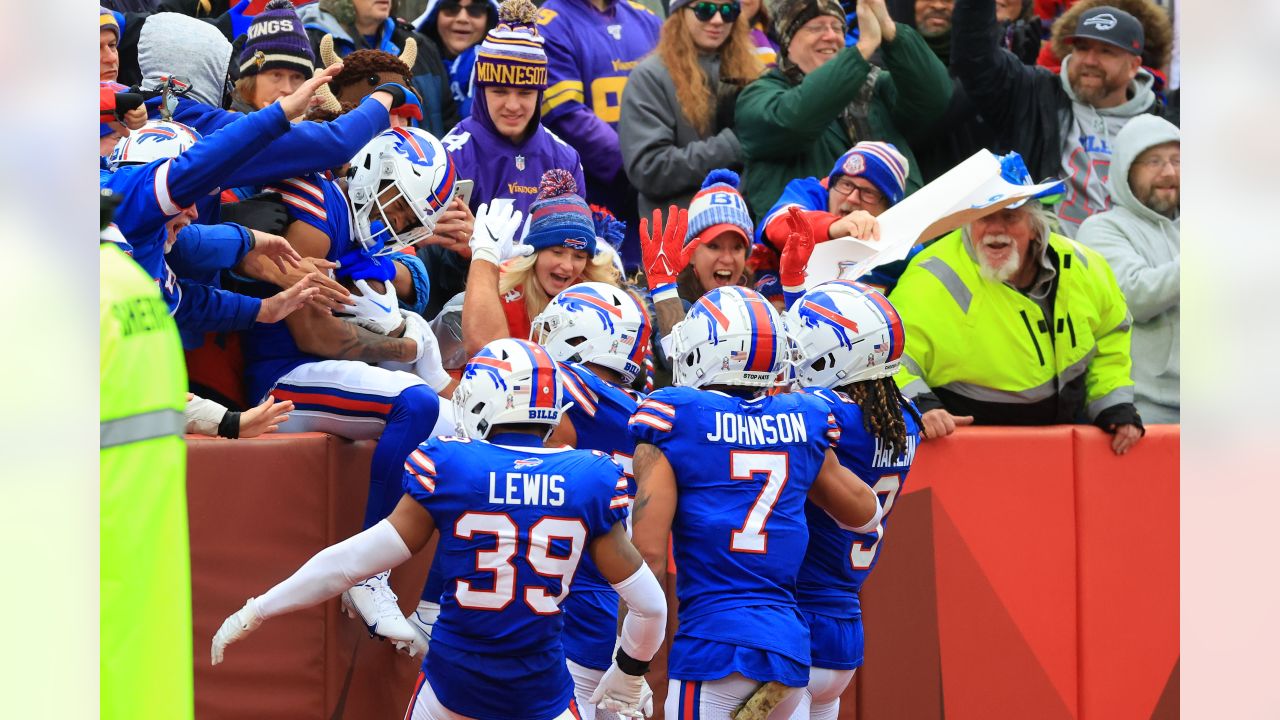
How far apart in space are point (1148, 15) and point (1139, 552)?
3.26 m

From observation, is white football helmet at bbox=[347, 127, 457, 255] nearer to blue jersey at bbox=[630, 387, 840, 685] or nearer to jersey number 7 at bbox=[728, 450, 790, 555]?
blue jersey at bbox=[630, 387, 840, 685]

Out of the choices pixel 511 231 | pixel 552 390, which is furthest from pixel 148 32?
pixel 552 390

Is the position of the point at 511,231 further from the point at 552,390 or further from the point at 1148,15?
the point at 1148,15

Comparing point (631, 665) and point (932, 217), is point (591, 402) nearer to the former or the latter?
point (631, 665)

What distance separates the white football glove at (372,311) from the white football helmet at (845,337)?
5.12 ft

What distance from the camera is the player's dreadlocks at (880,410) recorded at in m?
5.43

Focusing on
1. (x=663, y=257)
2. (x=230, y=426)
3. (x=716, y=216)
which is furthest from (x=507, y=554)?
(x=716, y=216)

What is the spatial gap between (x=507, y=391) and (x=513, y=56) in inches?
118

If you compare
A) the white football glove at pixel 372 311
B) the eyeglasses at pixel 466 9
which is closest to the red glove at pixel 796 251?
the white football glove at pixel 372 311

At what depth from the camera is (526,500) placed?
434 centimetres

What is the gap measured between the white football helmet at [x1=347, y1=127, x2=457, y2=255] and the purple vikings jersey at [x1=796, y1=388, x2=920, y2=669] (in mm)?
1613

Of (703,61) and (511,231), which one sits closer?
(511,231)

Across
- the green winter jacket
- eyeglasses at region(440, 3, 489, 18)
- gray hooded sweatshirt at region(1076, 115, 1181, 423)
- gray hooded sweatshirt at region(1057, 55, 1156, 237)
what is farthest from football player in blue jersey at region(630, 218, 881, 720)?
eyeglasses at region(440, 3, 489, 18)
